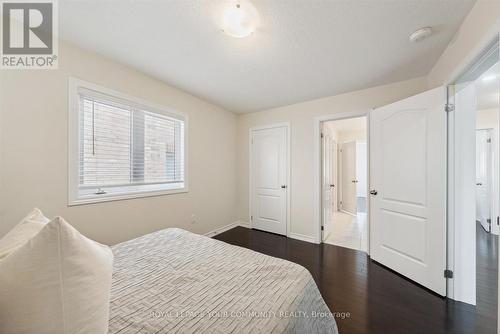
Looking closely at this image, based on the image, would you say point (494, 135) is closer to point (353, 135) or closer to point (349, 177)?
point (349, 177)

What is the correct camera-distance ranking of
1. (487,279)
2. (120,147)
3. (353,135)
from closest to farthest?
1. (487,279)
2. (120,147)
3. (353,135)

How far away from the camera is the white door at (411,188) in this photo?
1823mm

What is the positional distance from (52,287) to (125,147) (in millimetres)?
2013

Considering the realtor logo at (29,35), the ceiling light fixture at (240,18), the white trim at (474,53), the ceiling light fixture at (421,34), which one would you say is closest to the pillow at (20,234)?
the realtor logo at (29,35)

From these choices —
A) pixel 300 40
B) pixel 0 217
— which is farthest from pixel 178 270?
pixel 300 40

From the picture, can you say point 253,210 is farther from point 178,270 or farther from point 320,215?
point 178,270

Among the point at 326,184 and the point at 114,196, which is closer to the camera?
the point at 114,196

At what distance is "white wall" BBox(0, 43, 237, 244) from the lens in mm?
1536

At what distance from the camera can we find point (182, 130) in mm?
2920

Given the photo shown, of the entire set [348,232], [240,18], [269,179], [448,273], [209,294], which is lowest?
[348,232]

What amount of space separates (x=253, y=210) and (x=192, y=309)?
3.02 metres

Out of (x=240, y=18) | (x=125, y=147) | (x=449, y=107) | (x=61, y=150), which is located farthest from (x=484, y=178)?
(x=61, y=150)

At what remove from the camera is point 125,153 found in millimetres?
2283

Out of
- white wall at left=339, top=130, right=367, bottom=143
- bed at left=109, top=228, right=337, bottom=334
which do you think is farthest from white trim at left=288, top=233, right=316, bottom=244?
white wall at left=339, top=130, right=367, bottom=143
